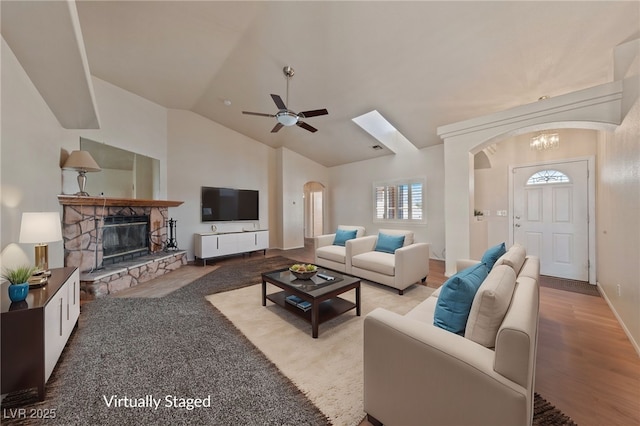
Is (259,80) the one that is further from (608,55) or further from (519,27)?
(608,55)

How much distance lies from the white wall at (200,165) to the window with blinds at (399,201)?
3.21m

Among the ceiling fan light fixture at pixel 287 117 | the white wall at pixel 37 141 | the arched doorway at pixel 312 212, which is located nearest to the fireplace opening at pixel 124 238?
the white wall at pixel 37 141

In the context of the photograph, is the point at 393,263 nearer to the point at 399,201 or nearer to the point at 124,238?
the point at 399,201

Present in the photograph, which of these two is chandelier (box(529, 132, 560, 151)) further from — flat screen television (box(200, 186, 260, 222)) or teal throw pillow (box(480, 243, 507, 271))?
flat screen television (box(200, 186, 260, 222))

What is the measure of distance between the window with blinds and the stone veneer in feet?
16.7

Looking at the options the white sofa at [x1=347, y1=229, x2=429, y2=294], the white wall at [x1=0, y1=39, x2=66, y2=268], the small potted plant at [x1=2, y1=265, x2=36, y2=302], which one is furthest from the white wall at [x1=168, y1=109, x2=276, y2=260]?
Result: the small potted plant at [x1=2, y1=265, x2=36, y2=302]

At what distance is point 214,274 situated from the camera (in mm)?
4281

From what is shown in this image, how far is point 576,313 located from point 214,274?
4.97 m

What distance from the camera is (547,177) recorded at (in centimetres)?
405

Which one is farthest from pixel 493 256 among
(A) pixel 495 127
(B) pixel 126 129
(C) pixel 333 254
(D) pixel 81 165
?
(B) pixel 126 129

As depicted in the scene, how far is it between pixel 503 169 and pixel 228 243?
18.9ft

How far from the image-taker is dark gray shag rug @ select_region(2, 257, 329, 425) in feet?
4.47

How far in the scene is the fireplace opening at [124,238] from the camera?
3.77 meters

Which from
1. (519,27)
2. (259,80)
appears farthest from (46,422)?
(519,27)
